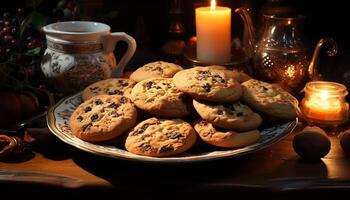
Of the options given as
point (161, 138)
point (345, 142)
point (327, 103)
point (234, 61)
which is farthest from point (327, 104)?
point (161, 138)

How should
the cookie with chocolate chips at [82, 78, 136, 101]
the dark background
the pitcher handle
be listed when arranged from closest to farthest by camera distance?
the cookie with chocolate chips at [82, 78, 136, 101]
the pitcher handle
the dark background

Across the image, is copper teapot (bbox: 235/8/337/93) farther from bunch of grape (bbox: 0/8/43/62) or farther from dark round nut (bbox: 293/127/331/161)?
bunch of grape (bbox: 0/8/43/62)

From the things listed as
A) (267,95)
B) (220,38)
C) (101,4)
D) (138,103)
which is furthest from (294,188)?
(101,4)

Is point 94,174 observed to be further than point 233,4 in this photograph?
No

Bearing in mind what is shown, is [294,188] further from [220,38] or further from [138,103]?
[220,38]

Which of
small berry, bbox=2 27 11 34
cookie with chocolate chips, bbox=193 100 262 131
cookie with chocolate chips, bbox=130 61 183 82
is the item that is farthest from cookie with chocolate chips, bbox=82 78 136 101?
small berry, bbox=2 27 11 34

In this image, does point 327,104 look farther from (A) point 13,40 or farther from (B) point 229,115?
(A) point 13,40

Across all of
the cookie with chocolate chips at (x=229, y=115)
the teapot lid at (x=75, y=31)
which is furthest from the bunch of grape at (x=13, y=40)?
the cookie with chocolate chips at (x=229, y=115)

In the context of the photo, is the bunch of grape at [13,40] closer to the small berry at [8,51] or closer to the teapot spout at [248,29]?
the small berry at [8,51]
